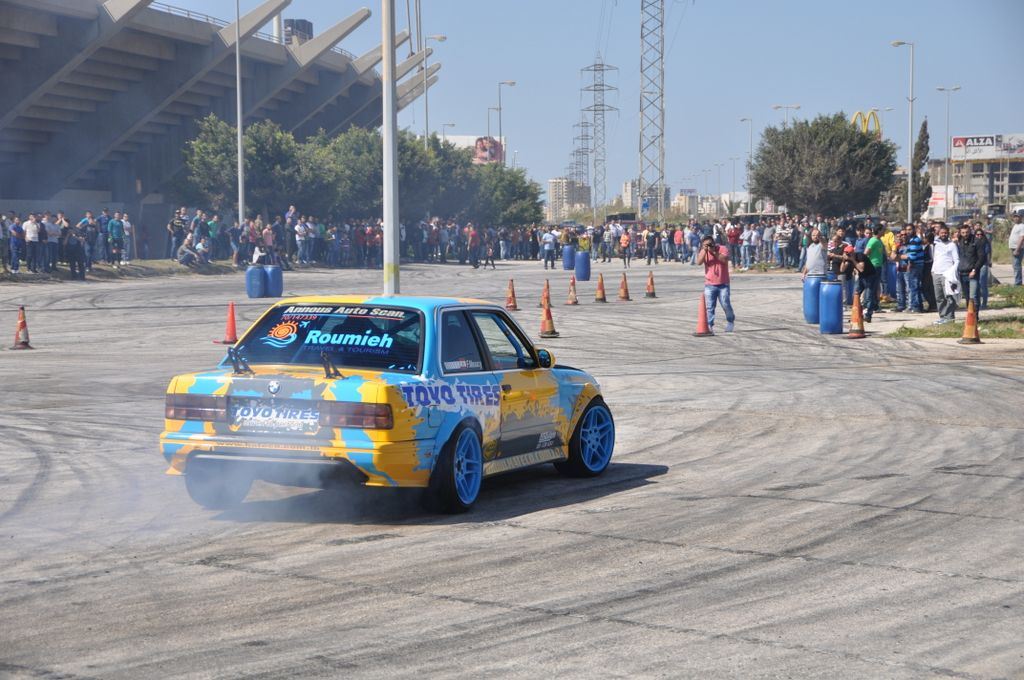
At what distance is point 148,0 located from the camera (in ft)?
170

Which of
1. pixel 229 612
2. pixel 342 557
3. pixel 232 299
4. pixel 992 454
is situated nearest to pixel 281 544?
pixel 342 557

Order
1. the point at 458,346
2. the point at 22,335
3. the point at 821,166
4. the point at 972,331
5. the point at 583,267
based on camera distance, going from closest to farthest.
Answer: the point at 458,346 → the point at 22,335 → the point at 972,331 → the point at 583,267 → the point at 821,166

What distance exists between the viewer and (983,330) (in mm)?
23234

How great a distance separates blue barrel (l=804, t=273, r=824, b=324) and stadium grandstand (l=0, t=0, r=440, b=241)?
33280 millimetres

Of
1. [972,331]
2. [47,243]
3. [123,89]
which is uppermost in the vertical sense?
[123,89]

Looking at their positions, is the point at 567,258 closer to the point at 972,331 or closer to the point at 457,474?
the point at 972,331

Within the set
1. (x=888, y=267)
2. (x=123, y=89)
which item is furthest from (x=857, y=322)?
(x=123, y=89)

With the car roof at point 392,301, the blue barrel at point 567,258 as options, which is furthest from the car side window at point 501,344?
the blue barrel at point 567,258

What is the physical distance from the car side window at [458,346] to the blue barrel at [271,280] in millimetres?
24504

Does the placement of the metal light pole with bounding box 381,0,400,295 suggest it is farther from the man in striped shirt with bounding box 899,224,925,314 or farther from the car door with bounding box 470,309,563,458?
the man in striped shirt with bounding box 899,224,925,314

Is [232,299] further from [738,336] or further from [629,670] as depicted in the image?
[629,670]

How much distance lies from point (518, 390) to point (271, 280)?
24.7 meters

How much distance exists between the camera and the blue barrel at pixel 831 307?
23156 millimetres

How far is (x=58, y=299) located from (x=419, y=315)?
83.7 ft
